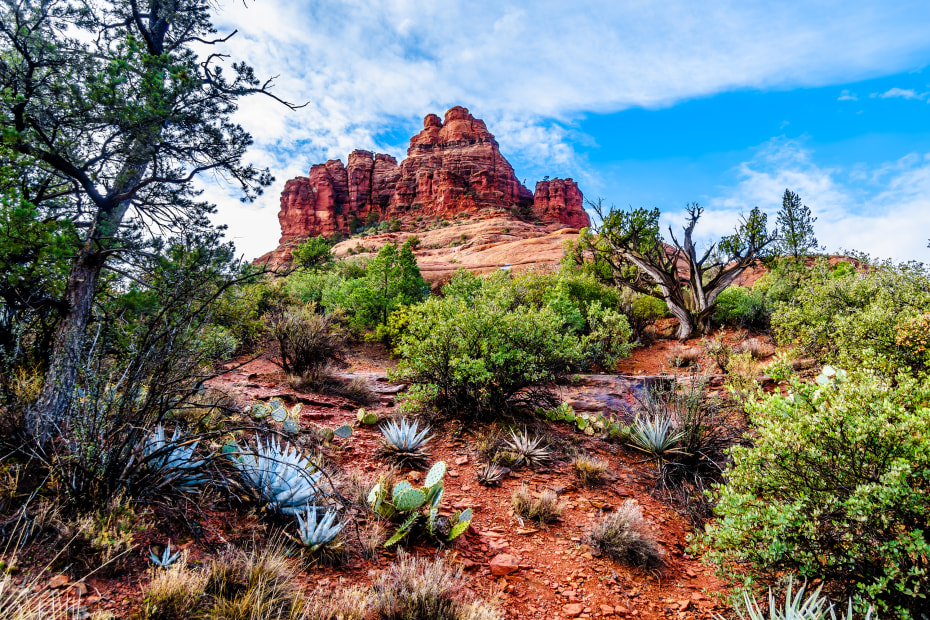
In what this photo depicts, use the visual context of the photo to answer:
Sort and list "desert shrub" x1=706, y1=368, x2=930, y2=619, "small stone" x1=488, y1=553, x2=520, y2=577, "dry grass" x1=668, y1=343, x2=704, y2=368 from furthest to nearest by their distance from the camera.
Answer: "dry grass" x1=668, y1=343, x2=704, y2=368
"small stone" x1=488, y1=553, x2=520, y2=577
"desert shrub" x1=706, y1=368, x2=930, y2=619

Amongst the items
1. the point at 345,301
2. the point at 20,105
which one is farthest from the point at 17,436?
the point at 345,301

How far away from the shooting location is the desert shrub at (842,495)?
2.42 meters

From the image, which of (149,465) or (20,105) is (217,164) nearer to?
(20,105)

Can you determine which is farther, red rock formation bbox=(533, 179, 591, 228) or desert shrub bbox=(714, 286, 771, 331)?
red rock formation bbox=(533, 179, 591, 228)

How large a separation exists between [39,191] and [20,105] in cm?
139

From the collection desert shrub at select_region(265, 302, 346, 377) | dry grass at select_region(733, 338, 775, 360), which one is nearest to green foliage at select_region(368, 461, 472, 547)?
desert shrub at select_region(265, 302, 346, 377)

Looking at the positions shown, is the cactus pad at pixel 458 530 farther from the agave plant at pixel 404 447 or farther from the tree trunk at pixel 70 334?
the tree trunk at pixel 70 334

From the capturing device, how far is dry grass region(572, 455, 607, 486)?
518cm

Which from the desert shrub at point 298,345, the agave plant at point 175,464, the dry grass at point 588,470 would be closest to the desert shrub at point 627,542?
the dry grass at point 588,470

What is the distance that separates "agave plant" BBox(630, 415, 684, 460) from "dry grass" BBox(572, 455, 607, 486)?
2.89 ft

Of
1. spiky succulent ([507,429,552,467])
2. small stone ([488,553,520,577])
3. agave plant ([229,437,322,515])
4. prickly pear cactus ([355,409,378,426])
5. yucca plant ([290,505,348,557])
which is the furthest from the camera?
prickly pear cactus ([355,409,378,426])

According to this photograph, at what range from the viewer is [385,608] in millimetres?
2447

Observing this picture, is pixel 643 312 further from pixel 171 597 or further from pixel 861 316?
pixel 171 597

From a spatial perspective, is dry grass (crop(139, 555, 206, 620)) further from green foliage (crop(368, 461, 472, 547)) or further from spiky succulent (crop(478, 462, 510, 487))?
spiky succulent (crop(478, 462, 510, 487))
